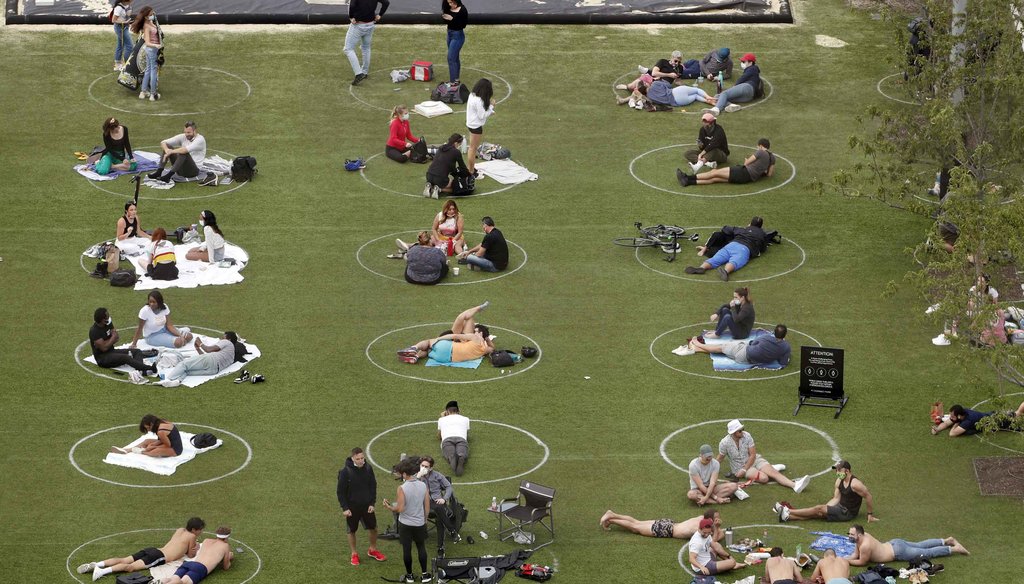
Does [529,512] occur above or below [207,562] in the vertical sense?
below

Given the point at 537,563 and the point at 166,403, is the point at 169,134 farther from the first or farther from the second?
the point at 537,563

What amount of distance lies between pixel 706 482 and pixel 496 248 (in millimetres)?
8746

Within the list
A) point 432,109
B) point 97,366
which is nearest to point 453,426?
point 97,366

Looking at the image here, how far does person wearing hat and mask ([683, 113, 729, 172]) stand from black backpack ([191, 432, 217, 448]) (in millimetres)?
14765

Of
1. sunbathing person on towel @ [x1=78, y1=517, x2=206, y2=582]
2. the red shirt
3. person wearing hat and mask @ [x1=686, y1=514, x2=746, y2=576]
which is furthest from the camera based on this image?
the red shirt

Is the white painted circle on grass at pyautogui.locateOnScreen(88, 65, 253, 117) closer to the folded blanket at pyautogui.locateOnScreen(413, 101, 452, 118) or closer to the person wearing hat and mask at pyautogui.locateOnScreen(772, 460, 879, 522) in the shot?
the folded blanket at pyautogui.locateOnScreen(413, 101, 452, 118)

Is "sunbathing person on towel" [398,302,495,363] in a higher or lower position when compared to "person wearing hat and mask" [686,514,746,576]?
higher

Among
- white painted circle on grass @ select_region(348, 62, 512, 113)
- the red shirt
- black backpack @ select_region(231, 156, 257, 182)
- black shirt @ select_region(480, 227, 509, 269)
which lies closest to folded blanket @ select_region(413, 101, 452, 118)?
white painted circle on grass @ select_region(348, 62, 512, 113)

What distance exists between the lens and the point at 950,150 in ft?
109

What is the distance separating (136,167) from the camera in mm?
38031

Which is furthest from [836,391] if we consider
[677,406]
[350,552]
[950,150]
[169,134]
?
[169,134]

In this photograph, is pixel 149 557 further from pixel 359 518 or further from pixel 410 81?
pixel 410 81

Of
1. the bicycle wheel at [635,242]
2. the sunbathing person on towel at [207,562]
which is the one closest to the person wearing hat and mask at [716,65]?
the bicycle wheel at [635,242]

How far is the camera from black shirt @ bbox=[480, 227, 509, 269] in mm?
33781
